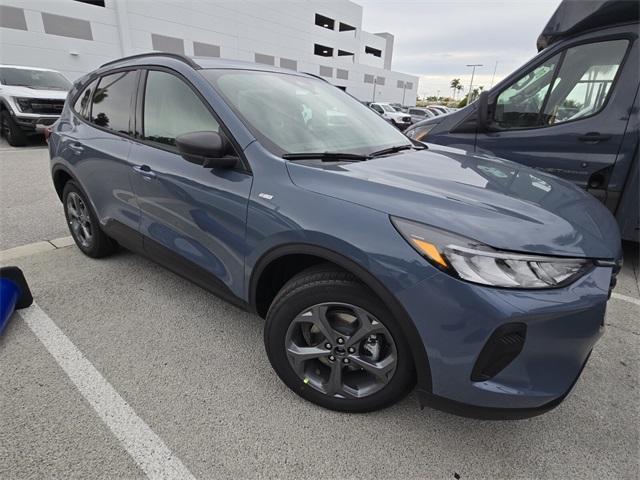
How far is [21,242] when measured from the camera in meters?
3.92

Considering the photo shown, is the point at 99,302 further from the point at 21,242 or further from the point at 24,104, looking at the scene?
the point at 24,104

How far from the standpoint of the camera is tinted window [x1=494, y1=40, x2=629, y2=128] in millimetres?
3432

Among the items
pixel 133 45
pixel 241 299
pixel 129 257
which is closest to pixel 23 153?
pixel 129 257

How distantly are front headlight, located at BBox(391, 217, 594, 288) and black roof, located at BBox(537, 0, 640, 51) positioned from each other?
310 cm

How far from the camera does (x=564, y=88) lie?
3.63 meters

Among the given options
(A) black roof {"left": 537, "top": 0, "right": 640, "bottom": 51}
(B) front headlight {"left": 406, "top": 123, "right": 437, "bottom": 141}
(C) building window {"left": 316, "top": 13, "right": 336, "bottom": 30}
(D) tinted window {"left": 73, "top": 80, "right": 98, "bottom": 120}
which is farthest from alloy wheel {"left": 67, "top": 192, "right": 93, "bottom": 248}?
(C) building window {"left": 316, "top": 13, "right": 336, "bottom": 30}

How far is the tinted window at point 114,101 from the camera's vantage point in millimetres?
2816

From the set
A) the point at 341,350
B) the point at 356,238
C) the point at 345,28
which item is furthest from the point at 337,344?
the point at 345,28

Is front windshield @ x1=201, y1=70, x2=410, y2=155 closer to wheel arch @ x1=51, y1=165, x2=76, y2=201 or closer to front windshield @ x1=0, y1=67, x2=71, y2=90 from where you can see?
wheel arch @ x1=51, y1=165, x2=76, y2=201

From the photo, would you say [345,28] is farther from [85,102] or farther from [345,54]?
[85,102]

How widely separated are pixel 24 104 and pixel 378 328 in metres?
11.4

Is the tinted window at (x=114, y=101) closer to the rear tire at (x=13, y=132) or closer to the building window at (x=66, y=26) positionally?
the rear tire at (x=13, y=132)

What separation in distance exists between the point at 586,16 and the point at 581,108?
2.55 feet

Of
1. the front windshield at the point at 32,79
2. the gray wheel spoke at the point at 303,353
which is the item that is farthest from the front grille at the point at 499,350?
the front windshield at the point at 32,79
